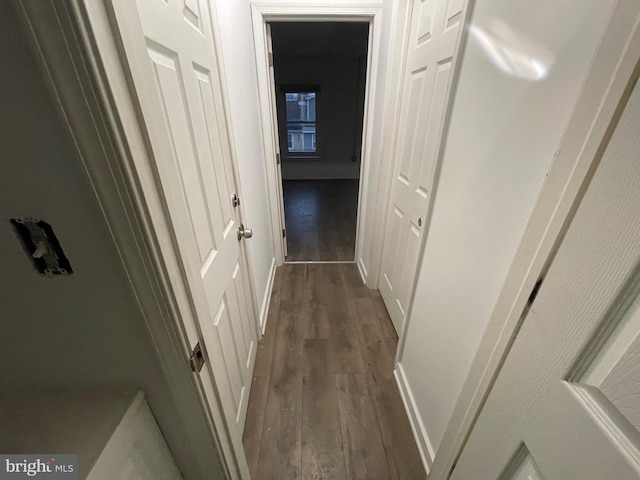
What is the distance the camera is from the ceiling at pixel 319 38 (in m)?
3.56

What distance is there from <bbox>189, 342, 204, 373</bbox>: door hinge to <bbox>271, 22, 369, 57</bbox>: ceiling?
3.64 meters

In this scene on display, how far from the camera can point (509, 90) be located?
729mm

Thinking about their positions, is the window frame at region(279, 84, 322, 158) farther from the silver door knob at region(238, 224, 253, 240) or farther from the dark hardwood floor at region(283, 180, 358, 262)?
the silver door knob at region(238, 224, 253, 240)

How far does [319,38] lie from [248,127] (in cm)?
330

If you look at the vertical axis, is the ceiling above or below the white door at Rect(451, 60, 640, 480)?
above

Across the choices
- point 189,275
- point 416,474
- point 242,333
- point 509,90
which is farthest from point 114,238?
point 416,474

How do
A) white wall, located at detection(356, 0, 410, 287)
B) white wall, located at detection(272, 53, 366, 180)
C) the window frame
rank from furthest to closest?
the window frame
white wall, located at detection(272, 53, 366, 180)
white wall, located at detection(356, 0, 410, 287)

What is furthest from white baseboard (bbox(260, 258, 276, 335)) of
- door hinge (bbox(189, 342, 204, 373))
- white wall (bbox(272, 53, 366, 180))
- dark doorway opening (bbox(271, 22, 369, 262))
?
white wall (bbox(272, 53, 366, 180))

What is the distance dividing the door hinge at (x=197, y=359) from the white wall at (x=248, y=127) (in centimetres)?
95

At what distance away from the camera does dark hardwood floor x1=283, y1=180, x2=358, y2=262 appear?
310cm

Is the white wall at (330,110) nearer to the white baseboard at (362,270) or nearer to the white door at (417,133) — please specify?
the white baseboard at (362,270)

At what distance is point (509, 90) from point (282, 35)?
4353 millimetres

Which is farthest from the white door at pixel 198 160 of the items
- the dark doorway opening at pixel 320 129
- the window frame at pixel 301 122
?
the window frame at pixel 301 122

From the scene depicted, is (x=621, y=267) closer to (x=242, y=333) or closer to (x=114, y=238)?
(x=114, y=238)
